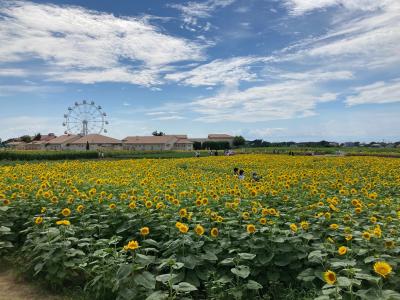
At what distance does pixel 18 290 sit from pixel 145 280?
2.12m

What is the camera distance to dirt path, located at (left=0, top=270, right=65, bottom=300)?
434 cm

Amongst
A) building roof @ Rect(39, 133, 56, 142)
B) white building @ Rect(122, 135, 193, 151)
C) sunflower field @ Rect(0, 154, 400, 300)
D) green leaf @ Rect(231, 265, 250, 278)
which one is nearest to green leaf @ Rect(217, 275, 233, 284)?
sunflower field @ Rect(0, 154, 400, 300)

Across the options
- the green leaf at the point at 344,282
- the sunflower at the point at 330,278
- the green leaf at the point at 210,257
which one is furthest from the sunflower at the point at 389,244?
the green leaf at the point at 210,257

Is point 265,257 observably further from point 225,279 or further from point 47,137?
point 47,137

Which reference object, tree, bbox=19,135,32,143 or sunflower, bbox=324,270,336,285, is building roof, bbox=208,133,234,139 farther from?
sunflower, bbox=324,270,336,285

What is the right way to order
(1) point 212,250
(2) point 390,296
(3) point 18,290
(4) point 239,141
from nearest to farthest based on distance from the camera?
1. (2) point 390,296
2. (1) point 212,250
3. (3) point 18,290
4. (4) point 239,141

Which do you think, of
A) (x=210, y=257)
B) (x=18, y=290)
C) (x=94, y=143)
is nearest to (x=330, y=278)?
(x=210, y=257)

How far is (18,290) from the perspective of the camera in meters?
4.55

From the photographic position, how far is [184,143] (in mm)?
86688

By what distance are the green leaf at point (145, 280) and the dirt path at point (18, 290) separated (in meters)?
1.40

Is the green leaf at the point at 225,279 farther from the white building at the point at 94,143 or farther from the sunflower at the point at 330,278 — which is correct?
the white building at the point at 94,143

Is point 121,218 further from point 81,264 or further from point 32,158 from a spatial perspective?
point 32,158

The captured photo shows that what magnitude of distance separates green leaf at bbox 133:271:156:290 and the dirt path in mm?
1400

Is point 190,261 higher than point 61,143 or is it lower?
lower
